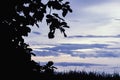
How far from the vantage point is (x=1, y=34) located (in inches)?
271

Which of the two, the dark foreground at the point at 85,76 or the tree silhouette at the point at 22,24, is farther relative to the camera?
the dark foreground at the point at 85,76

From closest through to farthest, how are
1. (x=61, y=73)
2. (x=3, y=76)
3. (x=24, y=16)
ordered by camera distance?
(x=3, y=76) < (x=24, y=16) < (x=61, y=73)

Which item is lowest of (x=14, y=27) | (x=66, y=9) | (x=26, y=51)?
(x=26, y=51)

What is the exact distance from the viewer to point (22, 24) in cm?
732

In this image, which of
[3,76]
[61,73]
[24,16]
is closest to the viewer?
[3,76]

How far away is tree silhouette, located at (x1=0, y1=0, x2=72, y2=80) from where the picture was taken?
6.97m

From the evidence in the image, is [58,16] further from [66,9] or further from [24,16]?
[24,16]

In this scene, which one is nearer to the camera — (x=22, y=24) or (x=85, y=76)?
(x=22, y=24)

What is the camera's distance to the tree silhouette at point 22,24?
6.97 m

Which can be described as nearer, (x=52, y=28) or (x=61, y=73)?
(x=52, y=28)

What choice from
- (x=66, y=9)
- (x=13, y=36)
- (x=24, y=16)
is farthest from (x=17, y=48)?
(x=66, y=9)

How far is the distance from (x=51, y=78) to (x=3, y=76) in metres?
1.26

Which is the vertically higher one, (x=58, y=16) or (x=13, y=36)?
(x=58, y=16)

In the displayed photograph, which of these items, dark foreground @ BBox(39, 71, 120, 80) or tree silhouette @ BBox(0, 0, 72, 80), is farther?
dark foreground @ BBox(39, 71, 120, 80)
